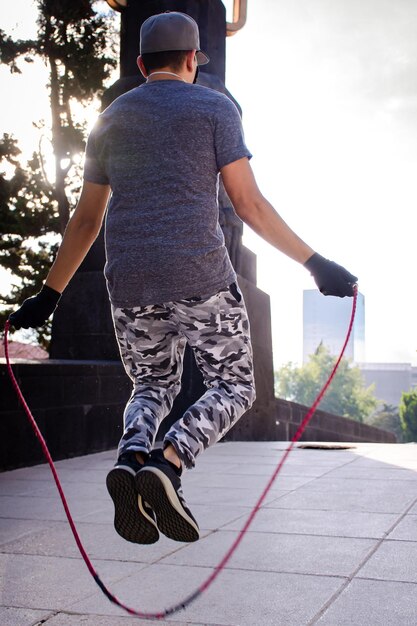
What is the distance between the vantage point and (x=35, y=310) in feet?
10.6

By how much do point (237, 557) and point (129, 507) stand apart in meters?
1.13

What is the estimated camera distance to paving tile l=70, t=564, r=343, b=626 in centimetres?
278

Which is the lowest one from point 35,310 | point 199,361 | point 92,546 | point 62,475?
point 62,475

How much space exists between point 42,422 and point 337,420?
1290 centimetres

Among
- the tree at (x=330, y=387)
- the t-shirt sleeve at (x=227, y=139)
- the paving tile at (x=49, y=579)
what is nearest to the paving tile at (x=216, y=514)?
the paving tile at (x=49, y=579)

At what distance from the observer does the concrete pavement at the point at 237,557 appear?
112 inches

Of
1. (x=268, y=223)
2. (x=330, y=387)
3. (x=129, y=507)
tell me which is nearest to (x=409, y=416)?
(x=330, y=387)

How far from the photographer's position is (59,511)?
504cm

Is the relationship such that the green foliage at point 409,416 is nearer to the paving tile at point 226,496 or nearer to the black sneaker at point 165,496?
the paving tile at point 226,496

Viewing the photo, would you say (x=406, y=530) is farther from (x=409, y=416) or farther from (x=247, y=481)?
(x=409, y=416)

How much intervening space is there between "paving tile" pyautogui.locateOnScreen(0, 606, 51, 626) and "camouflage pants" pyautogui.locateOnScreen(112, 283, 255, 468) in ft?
1.97

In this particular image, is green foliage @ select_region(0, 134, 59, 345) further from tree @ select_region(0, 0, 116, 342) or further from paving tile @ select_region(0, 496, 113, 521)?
paving tile @ select_region(0, 496, 113, 521)

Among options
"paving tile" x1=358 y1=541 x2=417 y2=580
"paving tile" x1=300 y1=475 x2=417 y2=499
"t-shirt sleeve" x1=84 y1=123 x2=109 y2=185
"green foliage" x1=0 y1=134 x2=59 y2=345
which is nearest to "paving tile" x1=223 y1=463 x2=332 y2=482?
"paving tile" x1=300 y1=475 x2=417 y2=499

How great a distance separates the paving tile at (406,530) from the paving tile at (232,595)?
897 millimetres
